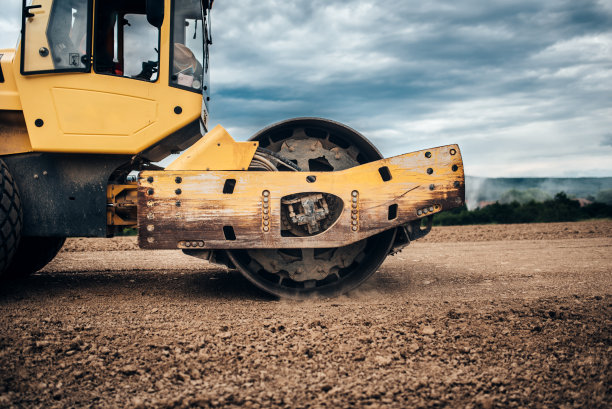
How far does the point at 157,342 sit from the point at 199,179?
137 cm

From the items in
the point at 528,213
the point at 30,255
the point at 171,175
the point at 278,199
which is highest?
the point at 171,175

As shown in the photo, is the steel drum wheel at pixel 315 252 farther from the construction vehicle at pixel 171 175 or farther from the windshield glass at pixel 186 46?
the windshield glass at pixel 186 46

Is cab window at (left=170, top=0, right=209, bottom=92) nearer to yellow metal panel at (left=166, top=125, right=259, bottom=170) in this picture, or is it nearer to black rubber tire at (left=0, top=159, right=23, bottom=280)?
yellow metal panel at (left=166, top=125, right=259, bottom=170)

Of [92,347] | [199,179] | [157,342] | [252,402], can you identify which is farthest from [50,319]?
[252,402]

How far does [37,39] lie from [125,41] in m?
0.70

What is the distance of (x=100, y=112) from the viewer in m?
3.92

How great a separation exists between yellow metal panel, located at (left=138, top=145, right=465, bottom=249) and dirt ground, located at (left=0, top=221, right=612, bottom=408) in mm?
555

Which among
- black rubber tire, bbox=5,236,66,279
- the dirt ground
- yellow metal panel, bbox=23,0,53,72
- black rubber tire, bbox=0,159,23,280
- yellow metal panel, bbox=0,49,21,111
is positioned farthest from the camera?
black rubber tire, bbox=5,236,66,279

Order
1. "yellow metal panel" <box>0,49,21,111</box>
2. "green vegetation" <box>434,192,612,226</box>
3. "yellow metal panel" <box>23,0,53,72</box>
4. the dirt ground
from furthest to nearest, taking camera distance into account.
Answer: "green vegetation" <box>434,192,612,226</box>
"yellow metal panel" <box>0,49,21,111</box>
"yellow metal panel" <box>23,0,53,72</box>
the dirt ground

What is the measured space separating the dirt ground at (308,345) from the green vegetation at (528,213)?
1010 centimetres

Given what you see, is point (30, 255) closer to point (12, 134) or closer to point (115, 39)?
point (12, 134)

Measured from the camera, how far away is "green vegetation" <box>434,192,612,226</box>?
14.5m

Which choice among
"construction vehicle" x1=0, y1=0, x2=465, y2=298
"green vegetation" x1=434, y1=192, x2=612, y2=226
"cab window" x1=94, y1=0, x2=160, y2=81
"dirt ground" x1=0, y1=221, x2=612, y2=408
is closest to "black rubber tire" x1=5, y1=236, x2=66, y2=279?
"dirt ground" x1=0, y1=221, x2=612, y2=408

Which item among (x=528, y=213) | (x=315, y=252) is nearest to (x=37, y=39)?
(x=315, y=252)
